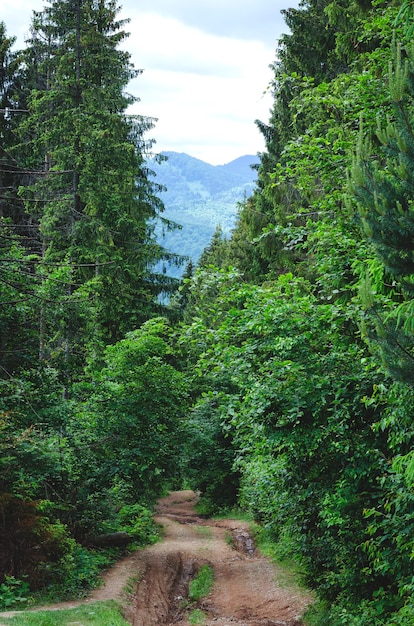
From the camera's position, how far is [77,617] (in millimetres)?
9375

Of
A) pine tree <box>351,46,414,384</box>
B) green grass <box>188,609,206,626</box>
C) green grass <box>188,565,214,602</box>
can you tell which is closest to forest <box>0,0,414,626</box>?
pine tree <box>351,46,414,384</box>

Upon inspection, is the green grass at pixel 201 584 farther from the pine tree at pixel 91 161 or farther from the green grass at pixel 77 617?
the pine tree at pixel 91 161

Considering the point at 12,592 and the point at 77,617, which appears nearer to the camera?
the point at 77,617

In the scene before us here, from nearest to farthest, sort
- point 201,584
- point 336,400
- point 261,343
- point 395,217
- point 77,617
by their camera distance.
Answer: point 395,217, point 336,400, point 261,343, point 77,617, point 201,584

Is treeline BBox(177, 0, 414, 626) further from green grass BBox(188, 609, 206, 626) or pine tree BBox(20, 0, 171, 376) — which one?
pine tree BBox(20, 0, 171, 376)

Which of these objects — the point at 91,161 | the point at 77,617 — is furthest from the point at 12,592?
the point at 91,161

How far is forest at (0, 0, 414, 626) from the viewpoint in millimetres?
6840

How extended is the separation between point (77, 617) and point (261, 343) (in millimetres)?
5163

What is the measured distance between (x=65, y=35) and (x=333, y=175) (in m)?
16.6

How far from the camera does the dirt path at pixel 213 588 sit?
11383 mm

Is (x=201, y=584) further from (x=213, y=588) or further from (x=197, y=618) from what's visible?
(x=197, y=618)

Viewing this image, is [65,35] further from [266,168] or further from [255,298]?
[255,298]

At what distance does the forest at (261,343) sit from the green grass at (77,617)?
3.09 ft

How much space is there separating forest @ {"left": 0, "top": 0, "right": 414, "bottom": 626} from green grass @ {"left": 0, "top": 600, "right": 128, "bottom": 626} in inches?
37.1
